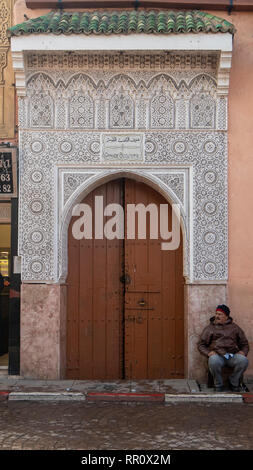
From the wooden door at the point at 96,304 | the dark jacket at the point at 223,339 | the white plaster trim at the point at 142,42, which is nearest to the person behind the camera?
the dark jacket at the point at 223,339

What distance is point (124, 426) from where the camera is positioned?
5.48 metres

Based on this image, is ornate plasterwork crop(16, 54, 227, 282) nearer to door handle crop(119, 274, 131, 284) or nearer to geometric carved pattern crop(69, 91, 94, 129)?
geometric carved pattern crop(69, 91, 94, 129)

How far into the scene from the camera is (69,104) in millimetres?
7699

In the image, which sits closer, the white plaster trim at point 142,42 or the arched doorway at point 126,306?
the white plaster trim at point 142,42

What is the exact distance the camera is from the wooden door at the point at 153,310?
777 centimetres

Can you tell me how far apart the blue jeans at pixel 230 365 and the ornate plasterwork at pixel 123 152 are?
113 cm

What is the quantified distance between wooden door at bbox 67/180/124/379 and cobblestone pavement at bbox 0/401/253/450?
4.48ft

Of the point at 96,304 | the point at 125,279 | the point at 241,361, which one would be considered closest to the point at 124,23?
the point at 125,279

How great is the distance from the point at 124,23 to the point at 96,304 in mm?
3668

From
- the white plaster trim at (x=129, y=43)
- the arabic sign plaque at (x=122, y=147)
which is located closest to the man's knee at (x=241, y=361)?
the arabic sign plaque at (x=122, y=147)

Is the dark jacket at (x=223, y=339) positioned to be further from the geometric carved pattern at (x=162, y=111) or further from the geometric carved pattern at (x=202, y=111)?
the geometric carved pattern at (x=162, y=111)
